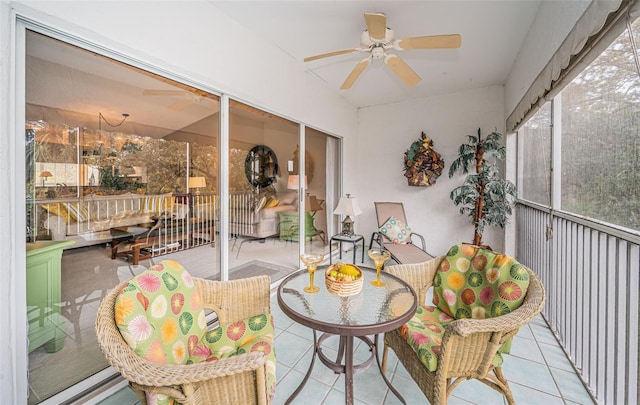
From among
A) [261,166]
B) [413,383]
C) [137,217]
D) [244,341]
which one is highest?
[261,166]

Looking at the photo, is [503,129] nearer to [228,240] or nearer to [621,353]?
[621,353]

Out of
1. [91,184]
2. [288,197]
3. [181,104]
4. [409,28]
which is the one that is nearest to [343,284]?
[91,184]

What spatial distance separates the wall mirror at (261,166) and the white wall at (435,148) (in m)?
1.81

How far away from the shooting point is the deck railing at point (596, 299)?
1.30m

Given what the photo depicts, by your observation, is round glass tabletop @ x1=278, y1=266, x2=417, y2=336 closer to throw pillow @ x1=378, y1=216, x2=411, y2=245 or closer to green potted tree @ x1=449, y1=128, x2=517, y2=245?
throw pillow @ x1=378, y1=216, x2=411, y2=245

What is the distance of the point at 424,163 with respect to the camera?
426 centimetres

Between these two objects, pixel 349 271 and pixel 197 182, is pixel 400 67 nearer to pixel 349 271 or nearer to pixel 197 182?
pixel 349 271

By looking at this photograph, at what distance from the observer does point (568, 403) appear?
1.51 m

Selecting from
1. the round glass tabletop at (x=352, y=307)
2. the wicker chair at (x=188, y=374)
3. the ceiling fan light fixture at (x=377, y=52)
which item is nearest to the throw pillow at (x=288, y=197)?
the round glass tabletop at (x=352, y=307)

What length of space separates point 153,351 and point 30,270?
0.92 metres

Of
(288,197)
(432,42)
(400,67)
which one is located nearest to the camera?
(432,42)

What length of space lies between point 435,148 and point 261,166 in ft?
9.65

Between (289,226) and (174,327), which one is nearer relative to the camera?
(174,327)

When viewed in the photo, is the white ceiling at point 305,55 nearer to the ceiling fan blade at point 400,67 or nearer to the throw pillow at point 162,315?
the ceiling fan blade at point 400,67
